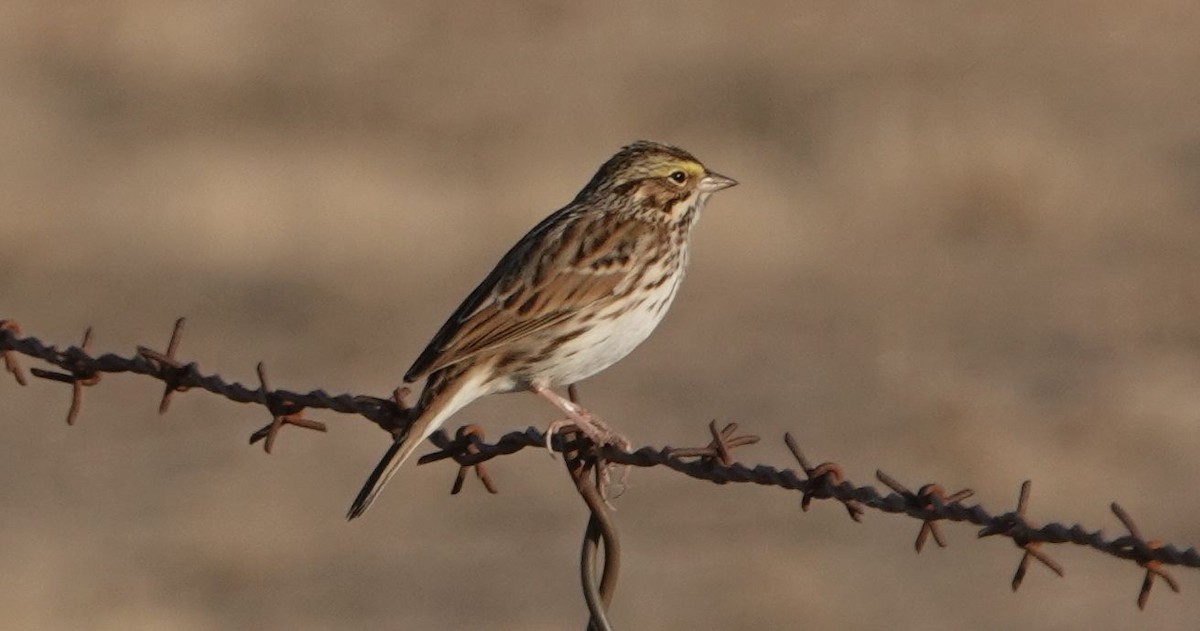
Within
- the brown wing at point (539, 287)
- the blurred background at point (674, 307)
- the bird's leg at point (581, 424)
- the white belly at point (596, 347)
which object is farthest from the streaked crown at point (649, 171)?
the blurred background at point (674, 307)

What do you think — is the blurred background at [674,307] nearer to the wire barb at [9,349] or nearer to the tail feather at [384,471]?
the wire barb at [9,349]

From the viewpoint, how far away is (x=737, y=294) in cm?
1970

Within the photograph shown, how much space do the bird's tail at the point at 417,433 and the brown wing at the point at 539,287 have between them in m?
0.09

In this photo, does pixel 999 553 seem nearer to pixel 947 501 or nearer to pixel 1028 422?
pixel 1028 422

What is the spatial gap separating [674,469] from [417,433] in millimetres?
1543

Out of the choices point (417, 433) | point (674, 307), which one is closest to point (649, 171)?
point (417, 433)

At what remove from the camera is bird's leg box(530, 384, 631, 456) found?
686cm

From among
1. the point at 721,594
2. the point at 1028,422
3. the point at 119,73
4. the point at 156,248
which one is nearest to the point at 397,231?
the point at 156,248

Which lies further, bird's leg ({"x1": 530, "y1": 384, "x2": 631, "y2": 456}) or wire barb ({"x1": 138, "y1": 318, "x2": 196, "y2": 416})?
wire barb ({"x1": 138, "y1": 318, "x2": 196, "y2": 416})

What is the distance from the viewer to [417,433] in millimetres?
7395

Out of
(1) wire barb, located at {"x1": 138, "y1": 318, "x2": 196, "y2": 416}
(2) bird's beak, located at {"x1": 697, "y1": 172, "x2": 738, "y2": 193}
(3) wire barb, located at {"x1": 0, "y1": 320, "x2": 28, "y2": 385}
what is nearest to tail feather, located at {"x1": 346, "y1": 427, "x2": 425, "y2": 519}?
(1) wire barb, located at {"x1": 138, "y1": 318, "x2": 196, "y2": 416}

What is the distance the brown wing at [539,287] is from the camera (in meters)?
7.84

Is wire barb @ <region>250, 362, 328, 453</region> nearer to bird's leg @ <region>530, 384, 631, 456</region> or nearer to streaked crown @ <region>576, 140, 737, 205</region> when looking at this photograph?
bird's leg @ <region>530, 384, 631, 456</region>

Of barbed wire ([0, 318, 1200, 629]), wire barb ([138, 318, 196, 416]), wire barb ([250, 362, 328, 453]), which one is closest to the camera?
barbed wire ([0, 318, 1200, 629])
